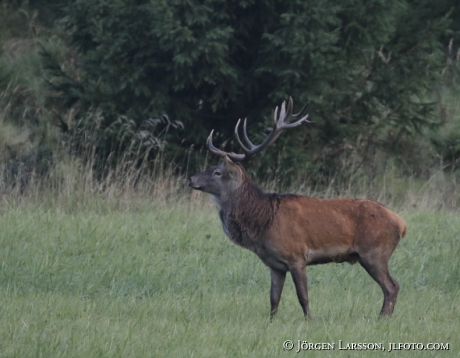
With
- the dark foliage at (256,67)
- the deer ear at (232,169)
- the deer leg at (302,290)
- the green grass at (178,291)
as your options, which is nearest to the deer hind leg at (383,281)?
the green grass at (178,291)

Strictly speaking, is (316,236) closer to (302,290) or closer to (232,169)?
(302,290)

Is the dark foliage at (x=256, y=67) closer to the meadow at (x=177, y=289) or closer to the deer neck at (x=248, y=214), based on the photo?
the meadow at (x=177, y=289)

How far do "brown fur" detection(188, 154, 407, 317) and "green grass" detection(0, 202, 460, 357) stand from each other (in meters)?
0.39

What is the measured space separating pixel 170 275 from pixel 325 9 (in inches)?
239

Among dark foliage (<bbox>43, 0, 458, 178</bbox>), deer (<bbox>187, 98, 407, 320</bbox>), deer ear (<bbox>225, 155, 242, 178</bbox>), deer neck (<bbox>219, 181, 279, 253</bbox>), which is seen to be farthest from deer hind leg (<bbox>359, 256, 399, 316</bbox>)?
dark foliage (<bbox>43, 0, 458, 178</bbox>)

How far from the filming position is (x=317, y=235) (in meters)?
7.70

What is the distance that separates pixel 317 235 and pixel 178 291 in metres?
1.70

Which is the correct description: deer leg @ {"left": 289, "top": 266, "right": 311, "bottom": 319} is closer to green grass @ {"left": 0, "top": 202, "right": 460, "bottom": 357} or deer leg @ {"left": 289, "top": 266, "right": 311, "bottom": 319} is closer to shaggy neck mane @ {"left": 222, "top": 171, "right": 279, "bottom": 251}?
green grass @ {"left": 0, "top": 202, "right": 460, "bottom": 357}

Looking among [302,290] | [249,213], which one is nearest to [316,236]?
[302,290]

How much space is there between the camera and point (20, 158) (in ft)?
49.1

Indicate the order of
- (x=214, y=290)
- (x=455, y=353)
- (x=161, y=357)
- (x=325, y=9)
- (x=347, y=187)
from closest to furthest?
1. (x=161, y=357)
2. (x=455, y=353)
3. (x=214, y=290)
4. (x=325, y=9)
5. (x=347, y=187)

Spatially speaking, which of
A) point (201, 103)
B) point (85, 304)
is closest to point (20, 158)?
point (201, 103)

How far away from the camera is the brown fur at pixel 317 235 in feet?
25.1

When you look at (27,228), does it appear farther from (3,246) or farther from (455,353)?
(455,353)
